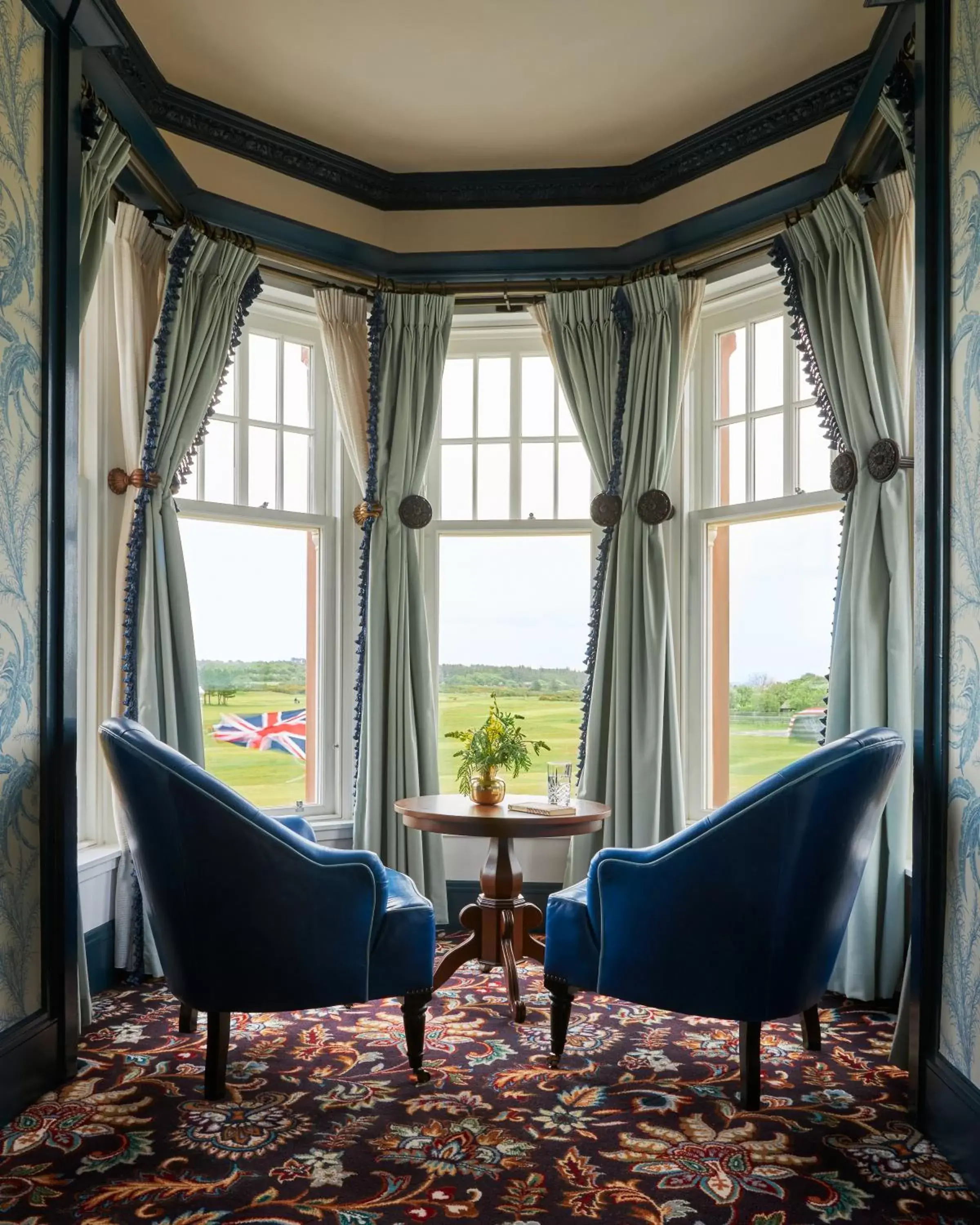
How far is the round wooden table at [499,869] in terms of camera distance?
3.46m

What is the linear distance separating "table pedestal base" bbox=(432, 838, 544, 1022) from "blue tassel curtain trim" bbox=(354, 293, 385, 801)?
91cm

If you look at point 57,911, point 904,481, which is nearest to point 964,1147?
point 904,481

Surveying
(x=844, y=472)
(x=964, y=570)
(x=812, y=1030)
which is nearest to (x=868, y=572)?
(x=844, y=472)

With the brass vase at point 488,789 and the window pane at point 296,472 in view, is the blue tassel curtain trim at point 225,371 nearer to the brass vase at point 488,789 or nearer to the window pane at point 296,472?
the window pane at point 296,472

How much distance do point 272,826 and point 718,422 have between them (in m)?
2.82

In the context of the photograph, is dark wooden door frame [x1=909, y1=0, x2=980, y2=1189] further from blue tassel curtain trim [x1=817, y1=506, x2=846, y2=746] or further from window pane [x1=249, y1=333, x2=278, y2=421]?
window pane [x1=249, y1=333, x2=278, y2=421]

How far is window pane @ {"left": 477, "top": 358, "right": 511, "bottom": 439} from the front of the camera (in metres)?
4.88

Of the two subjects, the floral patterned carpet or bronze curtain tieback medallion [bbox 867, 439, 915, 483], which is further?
bronze curtain tieback medallion [bbox 867, 439, 915, 483]

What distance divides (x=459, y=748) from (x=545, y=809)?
1.31 m

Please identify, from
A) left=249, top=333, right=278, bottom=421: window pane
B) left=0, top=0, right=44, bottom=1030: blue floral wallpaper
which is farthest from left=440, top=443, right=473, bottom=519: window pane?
left=0, top=0, right=44, bottom=1030: blue floral wallpaper

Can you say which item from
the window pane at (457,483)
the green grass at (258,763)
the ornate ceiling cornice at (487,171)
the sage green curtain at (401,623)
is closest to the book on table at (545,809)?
the sage green curtain at (401,623)

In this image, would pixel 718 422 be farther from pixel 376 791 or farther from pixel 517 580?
pixel 376 791

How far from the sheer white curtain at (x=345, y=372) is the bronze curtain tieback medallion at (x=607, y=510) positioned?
3.44 feet

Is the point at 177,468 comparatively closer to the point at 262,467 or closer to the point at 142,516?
the point at 142,516
